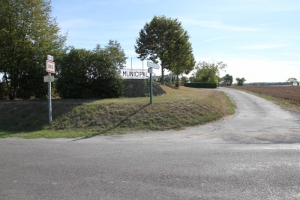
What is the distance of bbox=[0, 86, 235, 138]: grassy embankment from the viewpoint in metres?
11.8

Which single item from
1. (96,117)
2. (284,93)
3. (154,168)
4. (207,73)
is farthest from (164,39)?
(207,73)

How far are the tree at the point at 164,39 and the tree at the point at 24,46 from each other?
44.0 ft

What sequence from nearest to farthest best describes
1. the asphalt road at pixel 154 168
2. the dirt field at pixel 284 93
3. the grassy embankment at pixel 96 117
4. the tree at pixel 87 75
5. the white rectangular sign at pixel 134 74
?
the asphalt road at pixel 154 168 < the grassy embankment at pixel 96 117 < the tree at pixel 87 75 < the white rectangular sign at pixel 134 74 < the dirt field at pixel 284 93

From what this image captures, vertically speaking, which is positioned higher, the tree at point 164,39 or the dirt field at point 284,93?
the tree at point 164,39

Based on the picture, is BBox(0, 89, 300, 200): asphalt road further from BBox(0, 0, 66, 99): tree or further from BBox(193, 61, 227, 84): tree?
BBox(193, 61, 227, 84): tree

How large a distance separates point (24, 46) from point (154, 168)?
48.2 ft

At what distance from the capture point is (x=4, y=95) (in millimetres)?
19062

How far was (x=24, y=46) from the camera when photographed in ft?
56.0

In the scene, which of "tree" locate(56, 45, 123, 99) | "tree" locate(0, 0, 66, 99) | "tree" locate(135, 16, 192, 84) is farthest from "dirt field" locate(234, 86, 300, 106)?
"tree" locate(0, 0, 66, 99)

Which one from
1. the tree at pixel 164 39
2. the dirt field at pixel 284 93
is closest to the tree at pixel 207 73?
the dirt field at pixel 284 93

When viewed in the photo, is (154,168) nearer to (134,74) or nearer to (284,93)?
(134,74)

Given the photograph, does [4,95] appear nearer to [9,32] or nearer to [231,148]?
[9,32]

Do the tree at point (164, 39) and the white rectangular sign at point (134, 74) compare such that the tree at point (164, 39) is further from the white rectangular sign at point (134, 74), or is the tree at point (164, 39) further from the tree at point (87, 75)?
the tree at point (87, 75)

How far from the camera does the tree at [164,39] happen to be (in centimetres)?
2920
